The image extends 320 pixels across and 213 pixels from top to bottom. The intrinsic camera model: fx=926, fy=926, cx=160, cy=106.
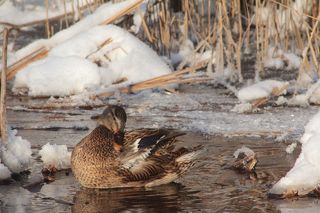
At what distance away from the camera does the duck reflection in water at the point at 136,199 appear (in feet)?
20.1

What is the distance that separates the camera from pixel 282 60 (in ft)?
40.6

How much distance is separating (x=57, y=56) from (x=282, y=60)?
3.15 meters

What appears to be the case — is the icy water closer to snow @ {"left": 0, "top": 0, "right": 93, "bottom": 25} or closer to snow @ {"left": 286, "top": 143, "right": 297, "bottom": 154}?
snow @ {"left": 286, "top": 143, "right": 297, "bottom": 154}

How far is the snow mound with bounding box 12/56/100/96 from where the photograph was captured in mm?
10672

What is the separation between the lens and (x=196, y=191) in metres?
6.55

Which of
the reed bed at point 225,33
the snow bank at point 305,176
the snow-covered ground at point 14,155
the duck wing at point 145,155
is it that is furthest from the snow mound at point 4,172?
the reed bed at point 225,33

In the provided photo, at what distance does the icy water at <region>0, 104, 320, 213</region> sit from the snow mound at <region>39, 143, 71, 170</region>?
0.34ft

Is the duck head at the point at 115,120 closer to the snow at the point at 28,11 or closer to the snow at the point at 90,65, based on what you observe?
the snow at the point at 90,65

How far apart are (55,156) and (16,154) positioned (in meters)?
0.33

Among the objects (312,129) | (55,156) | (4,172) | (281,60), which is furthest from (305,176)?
(281,60)

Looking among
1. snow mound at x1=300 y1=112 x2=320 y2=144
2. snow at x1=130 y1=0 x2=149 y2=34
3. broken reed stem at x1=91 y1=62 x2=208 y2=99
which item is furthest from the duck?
snow at x1=130 y1=0 x2=149 y2=34

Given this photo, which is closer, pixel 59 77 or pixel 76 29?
pixel 59 77

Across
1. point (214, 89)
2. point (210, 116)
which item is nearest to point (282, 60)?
point (214, 89)

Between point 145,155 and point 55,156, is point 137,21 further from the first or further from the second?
point 145,155
